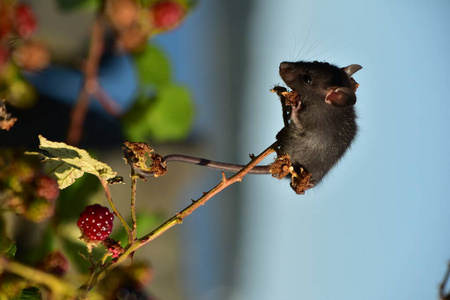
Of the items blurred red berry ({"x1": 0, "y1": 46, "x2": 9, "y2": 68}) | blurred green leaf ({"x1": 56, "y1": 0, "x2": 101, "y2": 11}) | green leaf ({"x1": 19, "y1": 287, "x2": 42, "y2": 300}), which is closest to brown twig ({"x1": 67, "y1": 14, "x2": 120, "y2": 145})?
blurred green leaf ({"x1": 56, "y1": 0, "x2": 101, "y2": 11})

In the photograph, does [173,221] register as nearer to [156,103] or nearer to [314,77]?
[314,77]

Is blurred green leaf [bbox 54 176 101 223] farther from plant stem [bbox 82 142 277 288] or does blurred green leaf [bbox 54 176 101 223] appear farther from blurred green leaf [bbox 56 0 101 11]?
blurred green leaf [bbox 56 0 101 11]

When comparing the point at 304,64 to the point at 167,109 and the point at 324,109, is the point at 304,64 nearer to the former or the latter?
the point at 324,109

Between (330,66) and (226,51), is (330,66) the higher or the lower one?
the lower one

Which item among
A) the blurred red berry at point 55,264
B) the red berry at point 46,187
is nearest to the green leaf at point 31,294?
the blurred red berry at point 55,264

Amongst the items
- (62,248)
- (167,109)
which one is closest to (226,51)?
(167,109)

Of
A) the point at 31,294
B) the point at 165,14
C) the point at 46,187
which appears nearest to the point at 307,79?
the point at 165,14
